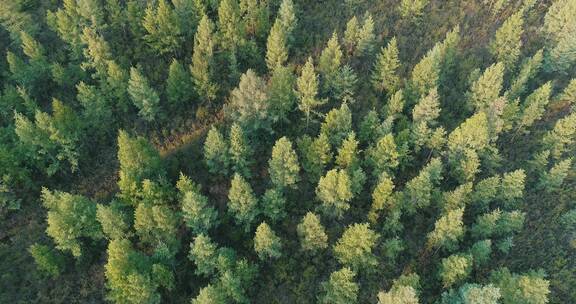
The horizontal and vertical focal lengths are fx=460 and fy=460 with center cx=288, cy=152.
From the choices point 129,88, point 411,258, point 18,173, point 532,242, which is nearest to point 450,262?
point 411,258

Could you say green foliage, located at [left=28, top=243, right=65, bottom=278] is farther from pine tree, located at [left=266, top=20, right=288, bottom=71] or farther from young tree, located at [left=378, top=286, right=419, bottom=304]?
young tree, located at [left=378, top=286, right=419, bottom=304]

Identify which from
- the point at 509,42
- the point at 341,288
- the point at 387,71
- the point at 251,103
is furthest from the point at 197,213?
the point at 509,42

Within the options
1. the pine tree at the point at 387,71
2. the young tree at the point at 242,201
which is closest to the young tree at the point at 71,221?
the young tree at the point at 242,201

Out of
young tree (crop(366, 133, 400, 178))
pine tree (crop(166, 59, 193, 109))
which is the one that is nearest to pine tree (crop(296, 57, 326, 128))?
young tree (crop(366, 133, 400, 178))

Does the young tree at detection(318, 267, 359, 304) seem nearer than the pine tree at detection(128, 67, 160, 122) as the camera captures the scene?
Yes

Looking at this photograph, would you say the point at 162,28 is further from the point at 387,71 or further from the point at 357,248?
the point at 357,248

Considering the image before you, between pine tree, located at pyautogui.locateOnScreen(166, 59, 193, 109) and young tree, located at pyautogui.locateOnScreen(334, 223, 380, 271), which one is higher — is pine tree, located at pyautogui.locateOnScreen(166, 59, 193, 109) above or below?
above
